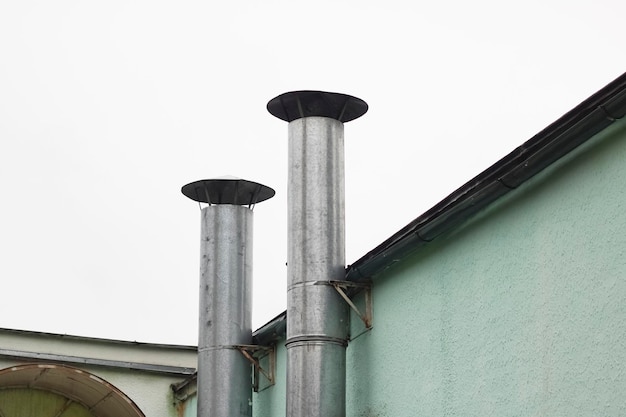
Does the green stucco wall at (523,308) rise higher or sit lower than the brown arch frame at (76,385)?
lower

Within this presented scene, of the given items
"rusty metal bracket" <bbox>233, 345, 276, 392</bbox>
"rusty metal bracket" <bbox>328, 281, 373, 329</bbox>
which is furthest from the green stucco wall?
"rusty metal bracket" <bbox>233, 345, 276, 392</bbox>

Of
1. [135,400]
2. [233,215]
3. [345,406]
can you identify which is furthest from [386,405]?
[135,400]

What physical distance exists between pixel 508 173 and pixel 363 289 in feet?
10.4

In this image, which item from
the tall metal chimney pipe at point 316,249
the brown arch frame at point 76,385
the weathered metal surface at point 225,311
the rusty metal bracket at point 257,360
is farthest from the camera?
the brown arch frame at point 76,385

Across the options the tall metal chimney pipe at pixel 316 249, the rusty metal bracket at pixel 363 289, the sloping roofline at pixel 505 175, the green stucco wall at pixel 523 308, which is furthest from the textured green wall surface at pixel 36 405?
the green stucco wall at pixel 523 308

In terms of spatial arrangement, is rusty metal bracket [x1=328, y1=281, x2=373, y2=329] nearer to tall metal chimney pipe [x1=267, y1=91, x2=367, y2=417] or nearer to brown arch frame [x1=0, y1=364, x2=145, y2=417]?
tall metal chimney pipe [x1=267, y1=91, x2=367, y2=417]

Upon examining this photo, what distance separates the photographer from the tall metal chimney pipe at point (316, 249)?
10.6m

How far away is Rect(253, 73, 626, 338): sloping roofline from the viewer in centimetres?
693

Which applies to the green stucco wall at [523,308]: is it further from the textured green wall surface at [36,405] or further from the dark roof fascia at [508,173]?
the textured green wall surface at [36,405]

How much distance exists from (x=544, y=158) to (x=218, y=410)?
21.9 ft

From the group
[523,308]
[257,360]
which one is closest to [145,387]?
[257,360]

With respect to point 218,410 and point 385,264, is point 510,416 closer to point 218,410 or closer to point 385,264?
point 385,264

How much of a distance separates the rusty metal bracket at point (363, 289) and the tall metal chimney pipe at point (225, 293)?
2731 millimetres

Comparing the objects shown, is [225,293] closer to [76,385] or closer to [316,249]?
[316,249]
